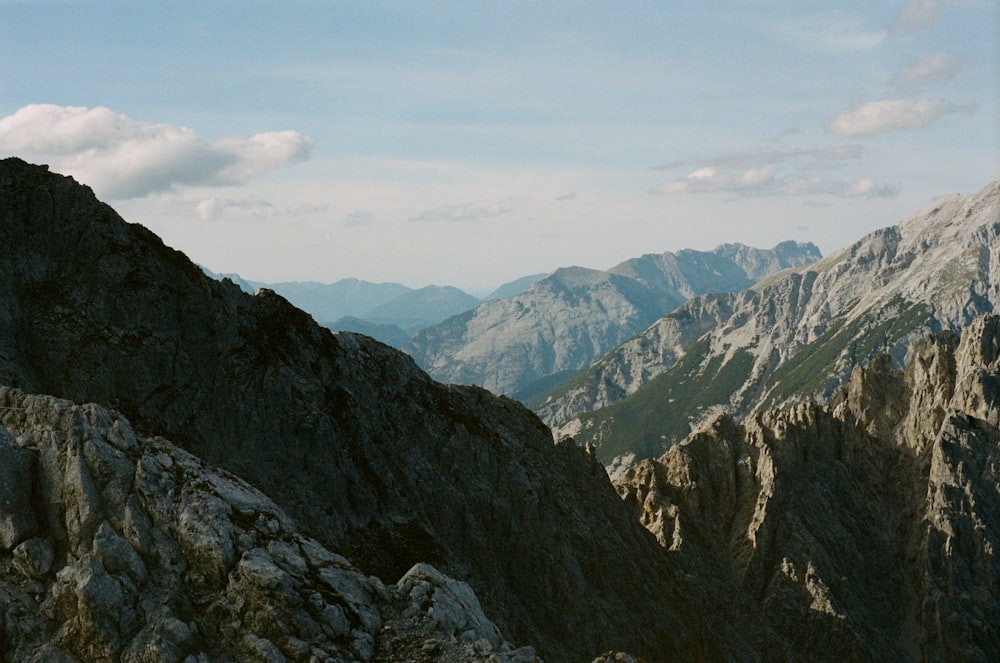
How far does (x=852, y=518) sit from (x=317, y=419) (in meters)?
102

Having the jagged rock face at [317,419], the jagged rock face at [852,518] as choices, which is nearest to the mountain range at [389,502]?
the jagged rock face at [317,419]

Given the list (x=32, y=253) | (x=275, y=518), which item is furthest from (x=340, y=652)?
(x=32, y=253)

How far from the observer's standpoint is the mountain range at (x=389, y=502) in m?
35.5

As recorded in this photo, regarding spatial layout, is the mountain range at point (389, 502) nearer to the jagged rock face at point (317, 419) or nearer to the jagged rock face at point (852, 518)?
the jagged rock face at point (317, 419)

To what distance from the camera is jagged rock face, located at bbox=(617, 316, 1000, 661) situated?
117875 millimetres

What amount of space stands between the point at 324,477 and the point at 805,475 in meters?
94.4

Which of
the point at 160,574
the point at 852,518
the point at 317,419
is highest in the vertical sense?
the point at 317,419

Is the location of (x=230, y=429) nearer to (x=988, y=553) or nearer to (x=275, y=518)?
(x=275, y=518)

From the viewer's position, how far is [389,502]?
69.5m

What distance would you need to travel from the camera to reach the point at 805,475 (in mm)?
132625

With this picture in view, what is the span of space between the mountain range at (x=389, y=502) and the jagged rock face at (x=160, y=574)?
4.4 inches

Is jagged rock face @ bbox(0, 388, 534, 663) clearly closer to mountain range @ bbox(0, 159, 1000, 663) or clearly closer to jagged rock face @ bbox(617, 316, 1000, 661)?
mountain range @ bbox(0, 159, 1000, 663)

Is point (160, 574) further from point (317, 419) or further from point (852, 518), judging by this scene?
point (852, 518)

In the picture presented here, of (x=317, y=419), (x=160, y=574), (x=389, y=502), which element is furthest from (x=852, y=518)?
(x=160, y=574)
